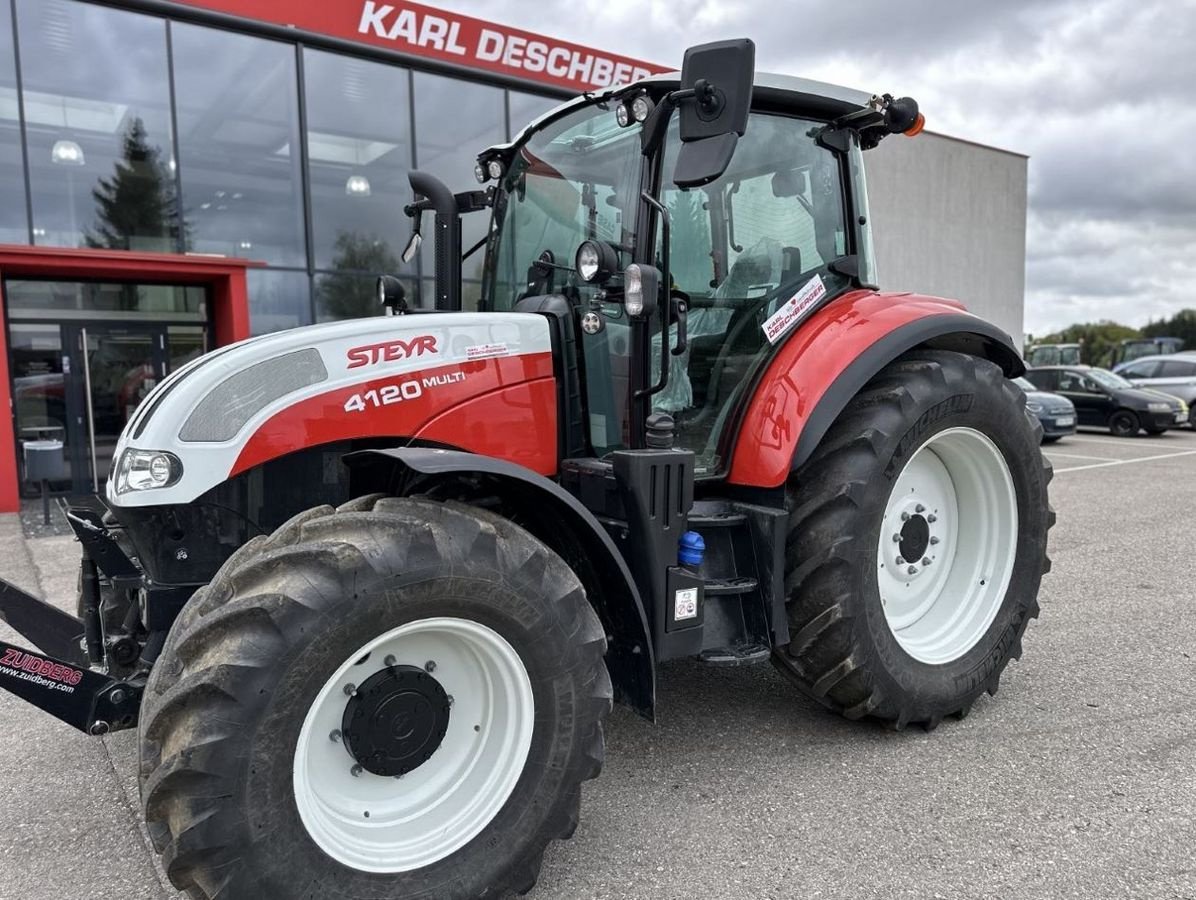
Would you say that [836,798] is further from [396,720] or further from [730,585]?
[396,720]

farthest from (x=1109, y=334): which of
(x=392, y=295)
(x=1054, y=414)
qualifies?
(x=392, y=295)

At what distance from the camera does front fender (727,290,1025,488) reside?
10.1 ft

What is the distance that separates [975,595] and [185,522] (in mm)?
3109

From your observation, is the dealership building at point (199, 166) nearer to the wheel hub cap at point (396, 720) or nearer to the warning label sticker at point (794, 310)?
the warning label sticker at point (794, 310)

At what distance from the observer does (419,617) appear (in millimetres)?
2207

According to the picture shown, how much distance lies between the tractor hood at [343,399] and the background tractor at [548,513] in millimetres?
10

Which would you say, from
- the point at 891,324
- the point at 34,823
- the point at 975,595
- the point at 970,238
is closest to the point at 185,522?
the point at 34,823

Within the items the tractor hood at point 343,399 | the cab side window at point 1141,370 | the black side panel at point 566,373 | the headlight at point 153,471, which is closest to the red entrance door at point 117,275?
the tractor hood at point 343,399

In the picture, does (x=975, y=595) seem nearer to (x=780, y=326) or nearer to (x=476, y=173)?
(x=780, y=326)

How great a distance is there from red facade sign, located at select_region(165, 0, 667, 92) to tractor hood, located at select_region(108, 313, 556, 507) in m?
8.03

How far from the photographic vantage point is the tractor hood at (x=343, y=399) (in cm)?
253

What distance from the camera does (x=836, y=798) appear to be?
9.64 feet

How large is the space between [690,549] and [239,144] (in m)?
10.1

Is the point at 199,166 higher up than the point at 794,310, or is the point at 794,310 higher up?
the point at 199,166
